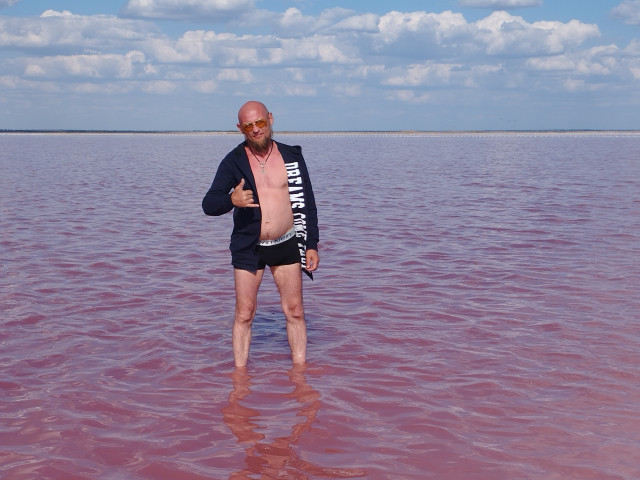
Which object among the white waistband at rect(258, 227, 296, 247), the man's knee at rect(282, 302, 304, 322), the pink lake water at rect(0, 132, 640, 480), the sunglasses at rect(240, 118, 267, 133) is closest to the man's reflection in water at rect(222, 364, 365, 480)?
the pink lake water at rect(0, 132, 640, 480)

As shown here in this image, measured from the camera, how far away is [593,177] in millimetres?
29016

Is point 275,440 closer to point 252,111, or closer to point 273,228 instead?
point 273,228

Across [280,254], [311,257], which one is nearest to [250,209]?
[280,254]

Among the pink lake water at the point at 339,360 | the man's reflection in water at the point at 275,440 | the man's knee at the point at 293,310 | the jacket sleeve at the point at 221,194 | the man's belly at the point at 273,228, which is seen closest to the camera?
the man's reflection in water at the point at 275,440

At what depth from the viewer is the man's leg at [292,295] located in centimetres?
624

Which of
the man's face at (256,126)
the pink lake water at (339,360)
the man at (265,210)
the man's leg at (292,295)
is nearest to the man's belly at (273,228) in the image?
the man at (265,210)

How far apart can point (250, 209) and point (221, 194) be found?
28cm

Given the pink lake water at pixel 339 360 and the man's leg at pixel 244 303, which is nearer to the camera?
the pink lake water at pixel 339 360

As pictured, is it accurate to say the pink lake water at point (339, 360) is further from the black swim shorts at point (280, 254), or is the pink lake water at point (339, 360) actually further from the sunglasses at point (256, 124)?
the sunglasses at point (256, 124)

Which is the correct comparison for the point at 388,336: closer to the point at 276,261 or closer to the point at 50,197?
the point at 276,261

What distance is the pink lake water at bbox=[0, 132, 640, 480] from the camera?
4883 millimetres

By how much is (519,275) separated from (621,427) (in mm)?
5395

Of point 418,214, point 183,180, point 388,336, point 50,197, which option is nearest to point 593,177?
point 418,214

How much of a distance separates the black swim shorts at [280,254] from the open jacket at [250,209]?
5 centimetres
